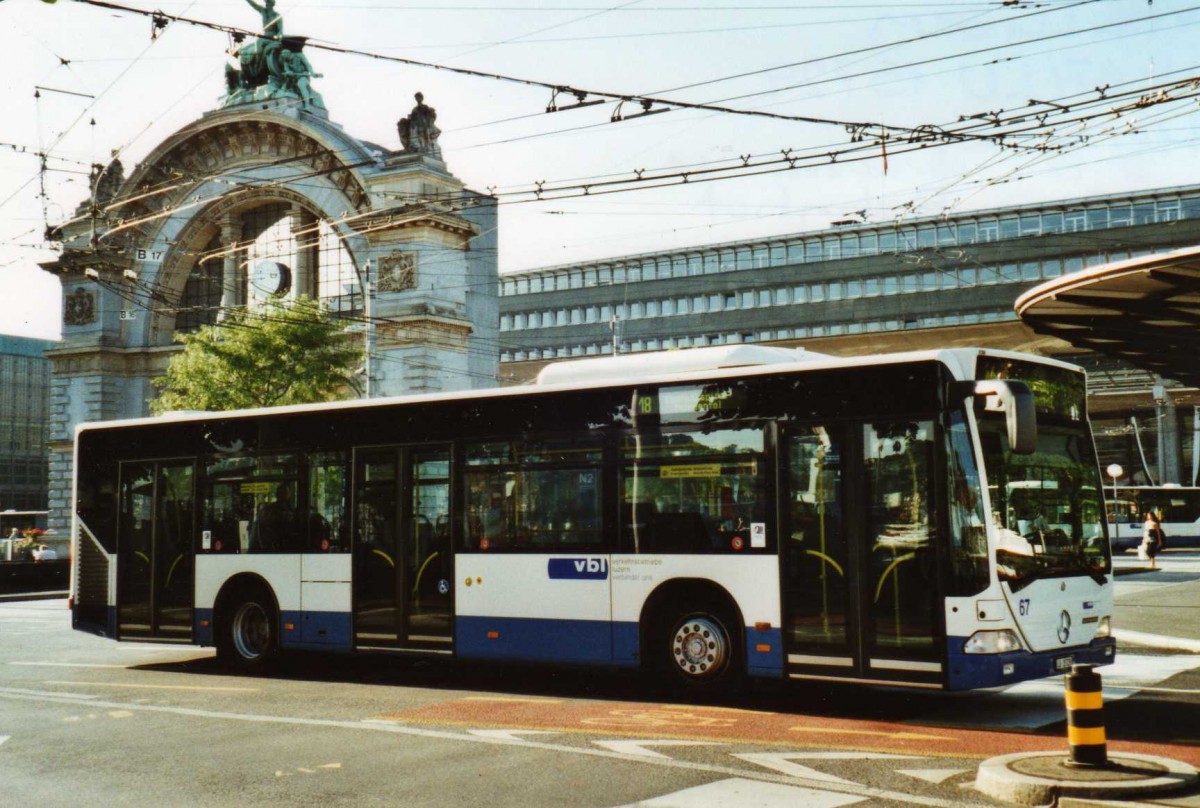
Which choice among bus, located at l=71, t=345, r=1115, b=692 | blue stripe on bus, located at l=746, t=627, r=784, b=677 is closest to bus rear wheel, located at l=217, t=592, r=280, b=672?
bus, located at l=71, t=345, r=1115, b=692

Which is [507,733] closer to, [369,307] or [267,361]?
[267,361]

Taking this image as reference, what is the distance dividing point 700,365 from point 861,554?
8.07 ft

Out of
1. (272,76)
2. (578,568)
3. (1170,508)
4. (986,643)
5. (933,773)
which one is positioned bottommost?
(933,773)

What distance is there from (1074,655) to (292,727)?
617 cm

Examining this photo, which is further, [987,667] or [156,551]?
[156,551]

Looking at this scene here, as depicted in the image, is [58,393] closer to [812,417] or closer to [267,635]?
[267,635]

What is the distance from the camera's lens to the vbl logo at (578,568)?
11906 mm

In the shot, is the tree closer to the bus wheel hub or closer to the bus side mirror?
the bus wheel hub

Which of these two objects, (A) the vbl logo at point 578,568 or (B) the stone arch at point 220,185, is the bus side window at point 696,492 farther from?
(B) the stone arch at point 220,185

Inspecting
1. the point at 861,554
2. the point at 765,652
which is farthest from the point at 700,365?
the point at 765,652

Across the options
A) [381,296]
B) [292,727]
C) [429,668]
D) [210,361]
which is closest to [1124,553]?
[381,296]

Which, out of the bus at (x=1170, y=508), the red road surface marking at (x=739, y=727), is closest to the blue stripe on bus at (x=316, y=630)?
the red road surface marking at (x=739, y=727)

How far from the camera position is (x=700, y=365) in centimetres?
1186

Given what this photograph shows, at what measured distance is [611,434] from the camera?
12.0 meters
